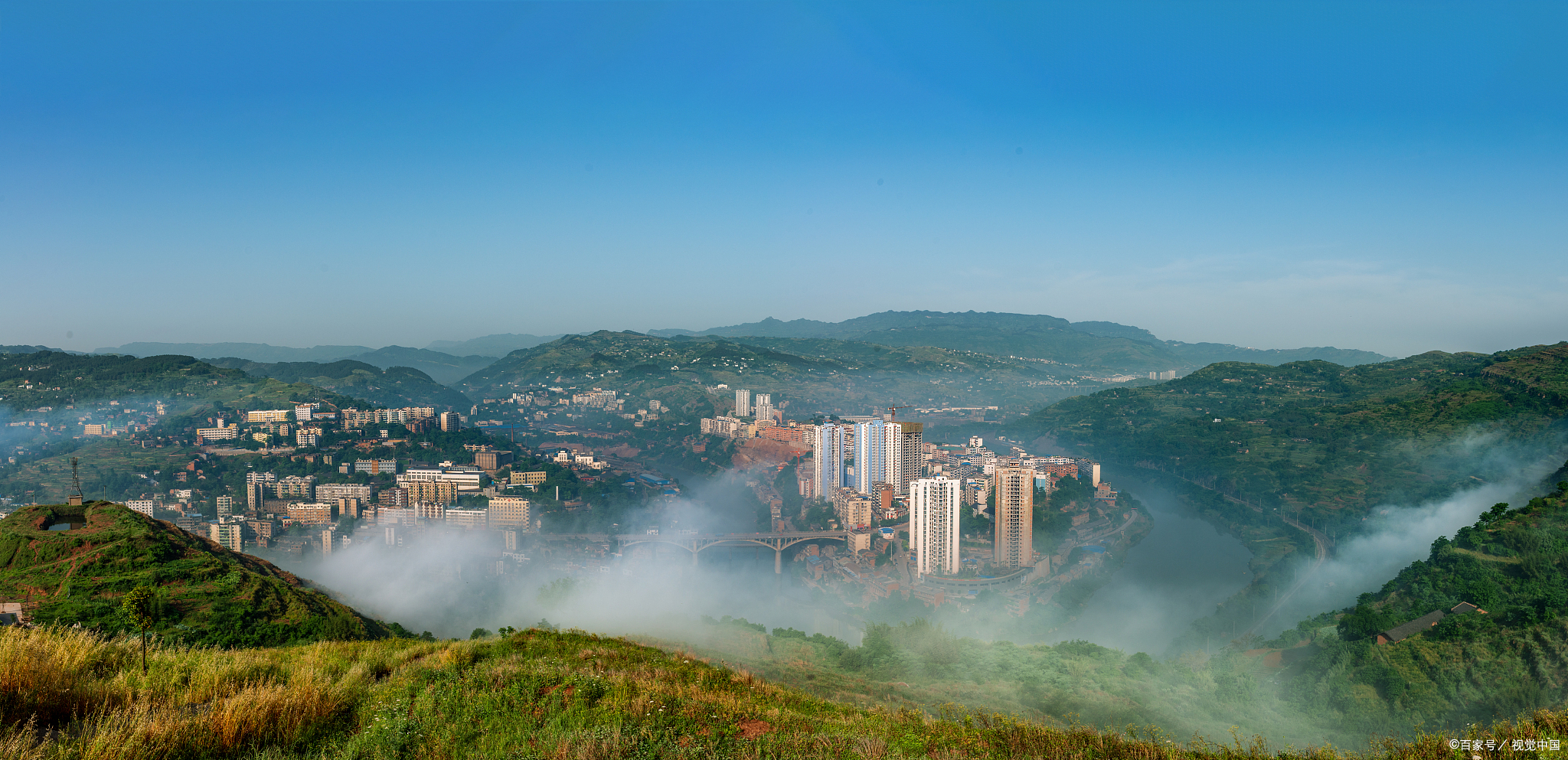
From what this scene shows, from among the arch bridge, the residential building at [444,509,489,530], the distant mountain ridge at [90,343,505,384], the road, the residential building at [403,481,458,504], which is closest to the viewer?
the road

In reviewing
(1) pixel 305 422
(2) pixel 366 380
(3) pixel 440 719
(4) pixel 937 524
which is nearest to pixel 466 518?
(1) pixel 305 422

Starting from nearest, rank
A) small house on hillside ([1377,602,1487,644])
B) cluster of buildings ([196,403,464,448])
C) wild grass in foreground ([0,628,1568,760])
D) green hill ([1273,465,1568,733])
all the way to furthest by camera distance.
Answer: wild grass in foreground ([0,628,1568,760])
green hill ([1273,465,1568,733])
small house on hillside ([1377,602,1487,644])
cluster of buildings ([196,403,464,448])

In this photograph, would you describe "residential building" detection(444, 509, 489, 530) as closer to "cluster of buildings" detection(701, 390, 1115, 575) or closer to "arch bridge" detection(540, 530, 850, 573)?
"arch bridge" detection(540, 530, 850, 573)

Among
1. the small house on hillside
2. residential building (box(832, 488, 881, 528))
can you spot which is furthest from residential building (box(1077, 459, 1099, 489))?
the small house on hillside

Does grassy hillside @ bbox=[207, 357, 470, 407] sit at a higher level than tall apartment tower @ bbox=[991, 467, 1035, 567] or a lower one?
higher

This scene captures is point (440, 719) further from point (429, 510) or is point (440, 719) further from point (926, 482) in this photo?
point (429, 510)
